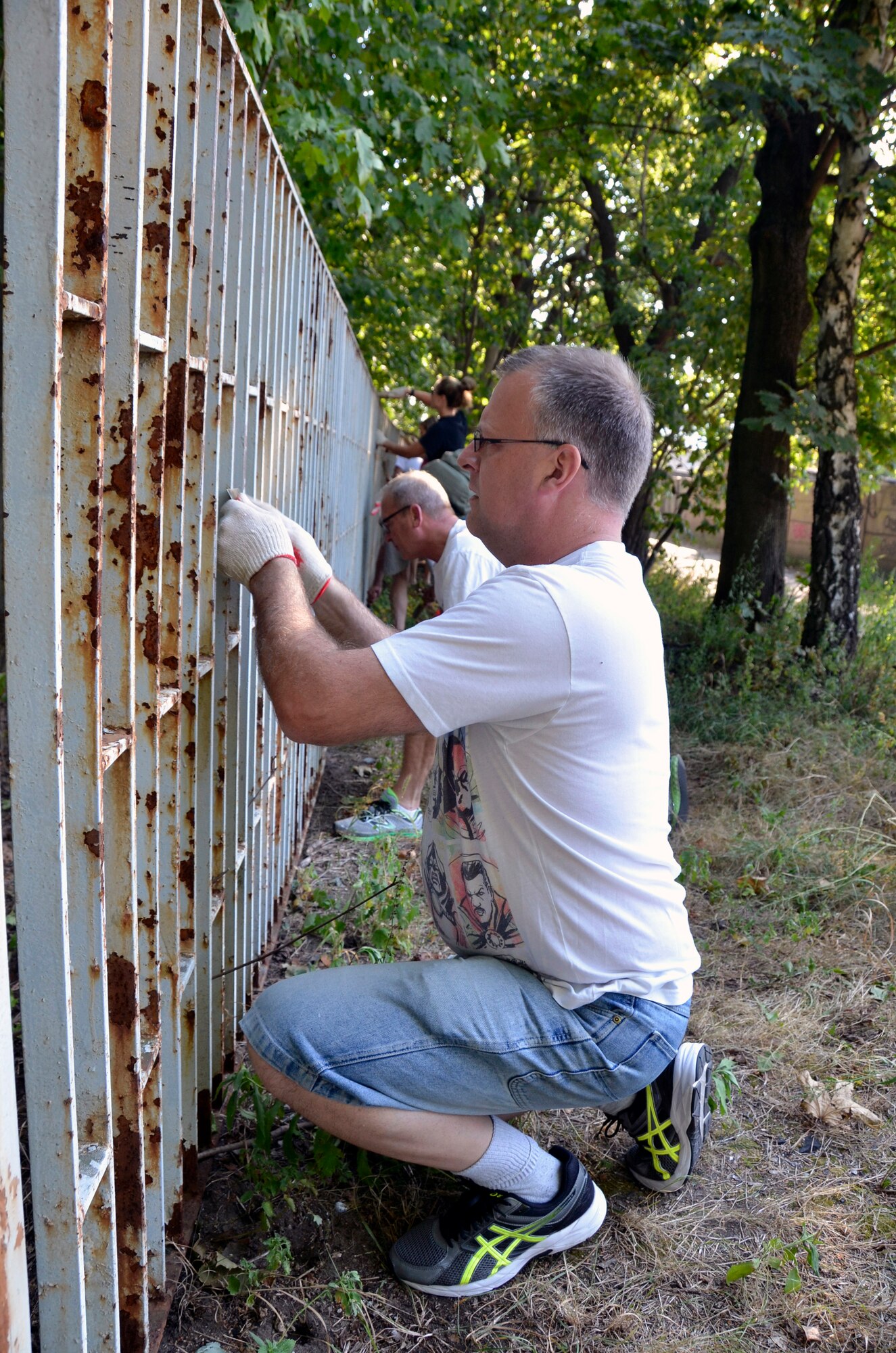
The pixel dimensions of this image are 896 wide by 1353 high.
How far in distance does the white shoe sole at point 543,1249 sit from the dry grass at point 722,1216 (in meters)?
0.03

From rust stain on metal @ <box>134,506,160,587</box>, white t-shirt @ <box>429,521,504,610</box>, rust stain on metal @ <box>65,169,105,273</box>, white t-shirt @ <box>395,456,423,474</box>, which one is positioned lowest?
white t-shirt @ <box>395,456,423,474</box>

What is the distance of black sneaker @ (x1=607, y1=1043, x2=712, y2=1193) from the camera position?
262cm

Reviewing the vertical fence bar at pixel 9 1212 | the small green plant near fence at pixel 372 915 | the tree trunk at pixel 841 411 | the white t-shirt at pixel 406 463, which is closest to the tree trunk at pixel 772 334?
the tree trunk at pixel 841 411

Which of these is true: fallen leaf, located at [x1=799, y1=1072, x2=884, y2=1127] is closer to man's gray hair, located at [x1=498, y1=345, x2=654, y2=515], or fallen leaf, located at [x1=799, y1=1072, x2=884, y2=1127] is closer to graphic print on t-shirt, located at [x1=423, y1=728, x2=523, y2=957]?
graphic print on t-shirt, located at [x1=423, y1=728, x2=523, y2=957]

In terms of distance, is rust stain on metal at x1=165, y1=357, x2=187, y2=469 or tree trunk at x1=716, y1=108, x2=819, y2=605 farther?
tree trunk at x1=716, y1=108, x2=819, y2=605

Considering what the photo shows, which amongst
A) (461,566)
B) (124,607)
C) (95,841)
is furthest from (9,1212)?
(461,566)

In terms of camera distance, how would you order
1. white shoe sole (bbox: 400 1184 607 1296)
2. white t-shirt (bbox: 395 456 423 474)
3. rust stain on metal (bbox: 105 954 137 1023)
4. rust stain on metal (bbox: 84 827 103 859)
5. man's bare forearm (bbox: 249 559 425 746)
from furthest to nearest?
white t-shirt (bbox: 395 456 423 474), white shoe sole (bbox: 400 1184 607 1296), man's bare forearm (bbox: 249 559 425 746), rust stain on metal (bbox: 105 954 137 1023), rust stain on metal (bbox: 84 827 103 859)

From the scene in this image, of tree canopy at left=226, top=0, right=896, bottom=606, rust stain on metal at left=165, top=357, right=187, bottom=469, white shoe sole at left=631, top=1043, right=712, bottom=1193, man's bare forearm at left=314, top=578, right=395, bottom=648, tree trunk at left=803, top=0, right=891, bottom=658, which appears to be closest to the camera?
rust stain on metal at left=165, top=357, right=187, bottom=469

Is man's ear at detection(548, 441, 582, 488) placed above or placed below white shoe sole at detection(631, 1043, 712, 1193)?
above

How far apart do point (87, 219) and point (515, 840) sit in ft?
4.76

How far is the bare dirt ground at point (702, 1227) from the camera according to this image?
2184 mm

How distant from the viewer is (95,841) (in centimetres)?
138

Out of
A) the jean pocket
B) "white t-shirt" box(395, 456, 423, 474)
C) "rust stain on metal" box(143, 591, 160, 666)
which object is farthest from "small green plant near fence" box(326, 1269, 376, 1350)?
"white t-shirt" box(395, 456, 423, 474)

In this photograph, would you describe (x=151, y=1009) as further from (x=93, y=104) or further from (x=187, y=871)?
(x=93, y=104)
